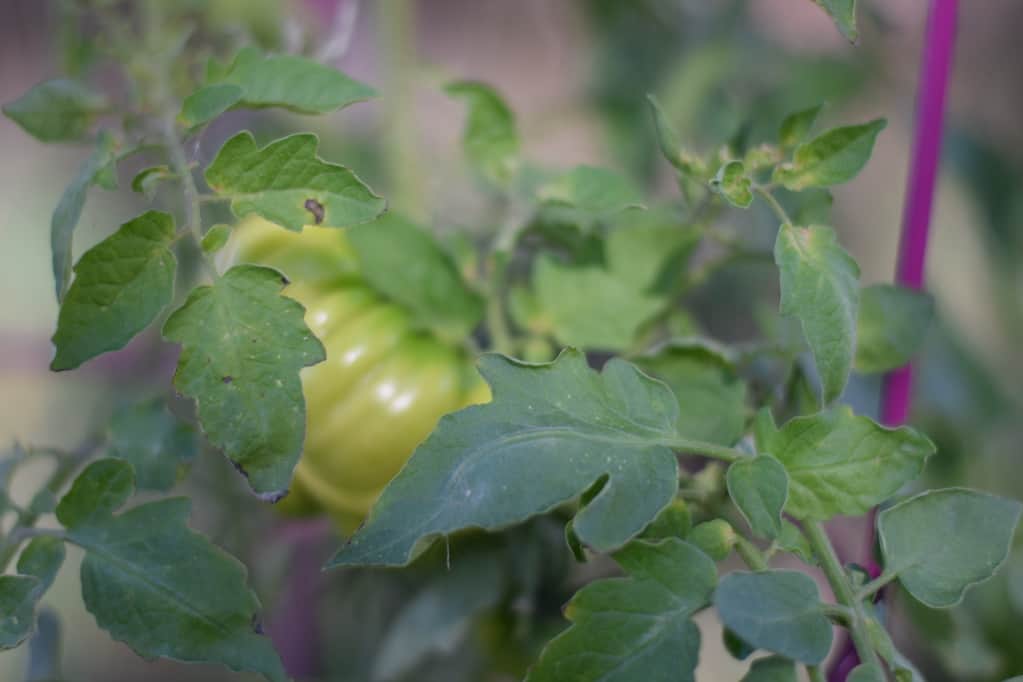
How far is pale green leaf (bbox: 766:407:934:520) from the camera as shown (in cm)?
38

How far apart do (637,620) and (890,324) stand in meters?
0.22

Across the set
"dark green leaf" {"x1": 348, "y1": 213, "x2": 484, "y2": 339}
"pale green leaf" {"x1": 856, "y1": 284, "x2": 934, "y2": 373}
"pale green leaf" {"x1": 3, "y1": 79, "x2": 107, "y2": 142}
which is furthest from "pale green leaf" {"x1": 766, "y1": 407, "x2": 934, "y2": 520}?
A: "pale green leaf" {"x1": 3, "y1": 79, "x2": 107, "y2": 142}

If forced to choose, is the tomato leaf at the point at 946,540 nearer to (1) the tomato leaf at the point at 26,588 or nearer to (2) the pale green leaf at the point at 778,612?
(2) the pale green leaf at the point at 778,612

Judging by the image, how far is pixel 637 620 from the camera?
34 centimetres

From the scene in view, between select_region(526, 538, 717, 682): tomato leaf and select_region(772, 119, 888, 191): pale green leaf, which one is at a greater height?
select_region(772, 119, 888, 191): pale green leaf

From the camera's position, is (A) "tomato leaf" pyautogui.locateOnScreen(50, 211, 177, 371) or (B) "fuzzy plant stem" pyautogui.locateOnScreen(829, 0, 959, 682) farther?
(B) "fuzzy plant stem" pyautogui.locateOnScreen(829, 0, 959, 682)

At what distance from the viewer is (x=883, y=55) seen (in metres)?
1.06

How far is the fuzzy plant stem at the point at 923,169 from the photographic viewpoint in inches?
20.1

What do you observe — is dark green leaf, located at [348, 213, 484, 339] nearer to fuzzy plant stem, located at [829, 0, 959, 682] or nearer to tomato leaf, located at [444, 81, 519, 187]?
tomato leaf, located at [444, 81, 519, 187]

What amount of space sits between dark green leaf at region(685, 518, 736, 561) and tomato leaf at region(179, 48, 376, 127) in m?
0.21

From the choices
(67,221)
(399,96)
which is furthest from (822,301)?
(399,96)

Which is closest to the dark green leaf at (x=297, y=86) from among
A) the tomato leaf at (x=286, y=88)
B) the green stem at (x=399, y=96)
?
the tomato leaf at (x=286, y=88)

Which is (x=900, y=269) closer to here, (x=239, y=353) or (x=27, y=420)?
(x=239, y=353)

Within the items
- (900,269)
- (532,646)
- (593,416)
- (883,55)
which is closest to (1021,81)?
(883,55)
